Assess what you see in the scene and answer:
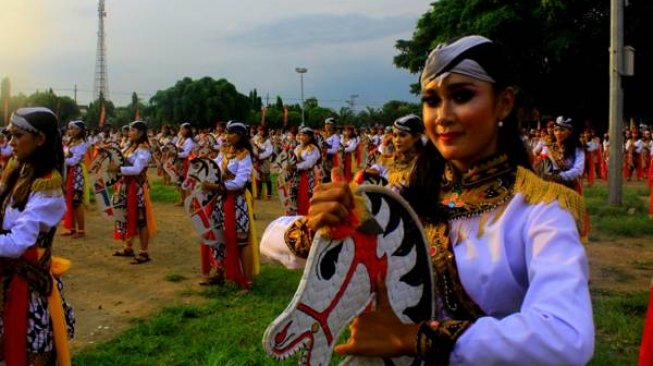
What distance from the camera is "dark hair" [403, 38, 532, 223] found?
5.12 feet

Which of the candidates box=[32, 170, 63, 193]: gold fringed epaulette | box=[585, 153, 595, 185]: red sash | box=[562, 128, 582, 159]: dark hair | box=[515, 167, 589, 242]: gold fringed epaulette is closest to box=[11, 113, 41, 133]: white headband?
box=[32, 170, 63, 193]: gold fringed epaulette

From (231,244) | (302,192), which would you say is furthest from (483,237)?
(302,192)

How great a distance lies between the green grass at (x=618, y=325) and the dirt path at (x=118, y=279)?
3797 mm

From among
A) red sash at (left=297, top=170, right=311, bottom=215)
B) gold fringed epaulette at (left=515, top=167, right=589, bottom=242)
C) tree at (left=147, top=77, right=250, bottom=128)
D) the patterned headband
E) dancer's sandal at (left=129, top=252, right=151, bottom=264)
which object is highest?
tree at (left=147, top=77, right=250, bottom=128)

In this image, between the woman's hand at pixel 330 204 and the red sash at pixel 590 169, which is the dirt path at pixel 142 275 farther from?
the red sash at pixel 590 169

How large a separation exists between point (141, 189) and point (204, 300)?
2370 mm

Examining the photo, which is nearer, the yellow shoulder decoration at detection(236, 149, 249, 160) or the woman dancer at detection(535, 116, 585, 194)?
the yellow shoulder decoration at detection(236, 149, 249, 160)

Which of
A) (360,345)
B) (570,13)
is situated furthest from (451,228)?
(570,13)

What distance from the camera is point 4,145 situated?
13.4 m

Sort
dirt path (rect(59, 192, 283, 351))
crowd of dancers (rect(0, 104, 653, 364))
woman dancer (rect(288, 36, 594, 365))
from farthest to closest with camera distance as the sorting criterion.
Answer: dirt path (rect(59, 192, 283, 351)), crowd of dancers (rect(0, 104, 653, 364)), woman dancer (rect(288, 36, 594, 365))

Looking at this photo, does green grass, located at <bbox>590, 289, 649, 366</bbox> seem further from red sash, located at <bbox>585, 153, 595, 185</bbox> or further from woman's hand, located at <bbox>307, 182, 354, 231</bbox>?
red sash, located at <bbox>585, 153, 595, 185</bbox>

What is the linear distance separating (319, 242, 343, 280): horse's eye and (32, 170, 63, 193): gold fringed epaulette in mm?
2479

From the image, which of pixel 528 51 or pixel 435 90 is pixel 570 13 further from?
pixel 435 90

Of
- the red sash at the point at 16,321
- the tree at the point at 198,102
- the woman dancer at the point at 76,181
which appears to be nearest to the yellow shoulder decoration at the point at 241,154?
the red sash at the point at 16,321
